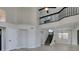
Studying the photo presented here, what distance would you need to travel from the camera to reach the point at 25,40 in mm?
7660

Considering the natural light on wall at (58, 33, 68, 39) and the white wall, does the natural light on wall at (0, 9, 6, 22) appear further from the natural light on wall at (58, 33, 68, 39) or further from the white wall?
the natural light on wall at (58, 33, 68, 39)

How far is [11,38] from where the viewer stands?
21.5 ft

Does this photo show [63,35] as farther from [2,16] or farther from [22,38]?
[2,16]

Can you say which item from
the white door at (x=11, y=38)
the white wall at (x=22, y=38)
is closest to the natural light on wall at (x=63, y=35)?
the white wall at (x=22, y=38)

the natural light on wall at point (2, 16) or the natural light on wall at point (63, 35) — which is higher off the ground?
the natural light on wall at point (2, 16)

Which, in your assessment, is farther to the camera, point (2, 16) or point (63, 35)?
point (63, 35)

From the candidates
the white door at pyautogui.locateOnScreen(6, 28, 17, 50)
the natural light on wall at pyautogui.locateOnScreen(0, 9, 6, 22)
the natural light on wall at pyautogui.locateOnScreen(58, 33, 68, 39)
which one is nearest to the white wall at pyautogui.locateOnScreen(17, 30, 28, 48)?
the white door at pyautogui.locateOnScreen(6, 28, 17, 50)

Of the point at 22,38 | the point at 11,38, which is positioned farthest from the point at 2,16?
the point at 22,38

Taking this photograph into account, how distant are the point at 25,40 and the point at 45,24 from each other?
2.49 m

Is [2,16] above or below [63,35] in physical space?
above

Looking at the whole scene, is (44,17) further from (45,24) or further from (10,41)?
(10,41)

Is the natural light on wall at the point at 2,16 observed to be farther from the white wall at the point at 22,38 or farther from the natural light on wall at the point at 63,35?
the natural light on wall at the point at 63,35

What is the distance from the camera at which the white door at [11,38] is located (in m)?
6.16

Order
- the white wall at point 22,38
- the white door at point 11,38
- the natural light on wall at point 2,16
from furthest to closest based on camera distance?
the white wall at point 22,38
the white door at point 11,38
the natural light on wall at point 2,16
